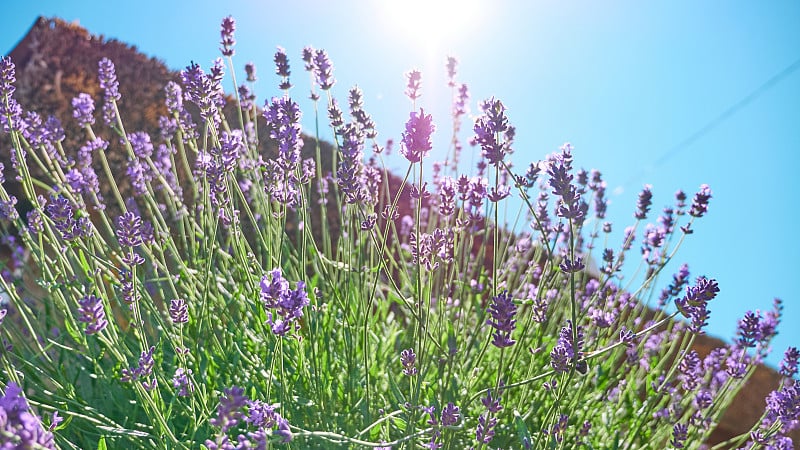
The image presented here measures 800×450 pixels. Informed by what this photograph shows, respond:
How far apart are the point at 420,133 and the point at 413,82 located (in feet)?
3.12

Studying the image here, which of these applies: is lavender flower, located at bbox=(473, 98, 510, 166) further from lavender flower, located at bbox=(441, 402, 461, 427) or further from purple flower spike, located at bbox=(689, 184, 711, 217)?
purple flower spike, located at bbox=(689, 184, 711, 217)

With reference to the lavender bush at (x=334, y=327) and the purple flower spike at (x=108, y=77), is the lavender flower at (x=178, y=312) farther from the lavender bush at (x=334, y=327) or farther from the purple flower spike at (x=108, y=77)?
the purple flower spike at (x=108, y=77)

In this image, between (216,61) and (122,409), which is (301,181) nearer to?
(216,61)

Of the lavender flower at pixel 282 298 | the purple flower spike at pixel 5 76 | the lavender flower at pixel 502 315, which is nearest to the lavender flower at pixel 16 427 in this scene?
the lavender flower at pixel 282 298

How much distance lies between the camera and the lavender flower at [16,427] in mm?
698

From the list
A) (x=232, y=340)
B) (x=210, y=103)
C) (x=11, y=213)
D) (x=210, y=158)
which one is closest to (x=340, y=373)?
(x=232, y=340)

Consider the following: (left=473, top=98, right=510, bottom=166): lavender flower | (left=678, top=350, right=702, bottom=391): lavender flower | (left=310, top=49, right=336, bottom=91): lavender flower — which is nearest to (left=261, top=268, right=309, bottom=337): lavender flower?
(left=473, top=98, right=510, bottom=166): lavender flower

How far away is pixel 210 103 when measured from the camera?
5.63 ft

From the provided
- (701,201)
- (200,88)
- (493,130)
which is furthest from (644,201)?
(200,88)

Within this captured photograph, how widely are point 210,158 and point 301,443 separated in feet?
2.64

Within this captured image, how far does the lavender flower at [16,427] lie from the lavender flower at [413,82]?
65.2 inches

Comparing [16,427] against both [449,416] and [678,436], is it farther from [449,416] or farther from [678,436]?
[678,436]

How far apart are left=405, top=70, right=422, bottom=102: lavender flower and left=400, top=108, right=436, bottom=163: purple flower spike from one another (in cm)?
92

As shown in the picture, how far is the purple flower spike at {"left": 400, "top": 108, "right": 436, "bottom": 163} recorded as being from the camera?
130 centimetres
